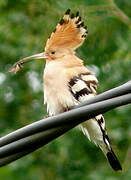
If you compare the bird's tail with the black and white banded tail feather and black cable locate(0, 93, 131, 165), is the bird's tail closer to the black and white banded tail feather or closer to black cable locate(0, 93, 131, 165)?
the black and white banded tail feather

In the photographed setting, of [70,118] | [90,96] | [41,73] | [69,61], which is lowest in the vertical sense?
[70,118]

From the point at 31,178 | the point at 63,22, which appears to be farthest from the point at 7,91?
the point at 63,22

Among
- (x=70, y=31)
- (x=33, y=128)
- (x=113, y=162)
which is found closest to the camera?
(x=33, y=128)

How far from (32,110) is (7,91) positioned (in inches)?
13.7

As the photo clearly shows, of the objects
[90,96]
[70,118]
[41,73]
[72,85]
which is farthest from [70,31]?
[41,73]

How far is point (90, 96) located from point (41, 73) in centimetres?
357

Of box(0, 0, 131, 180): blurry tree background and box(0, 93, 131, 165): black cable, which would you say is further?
box(0, 0, 131, 180): blurry tree background

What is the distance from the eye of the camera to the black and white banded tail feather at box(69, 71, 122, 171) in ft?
13.4

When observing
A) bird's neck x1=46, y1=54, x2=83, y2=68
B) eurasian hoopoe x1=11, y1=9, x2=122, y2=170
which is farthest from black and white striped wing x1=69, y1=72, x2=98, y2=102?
bird's neck x1=46, y1=54, x2=83, y2=68

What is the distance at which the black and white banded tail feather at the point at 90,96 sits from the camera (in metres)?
4.10

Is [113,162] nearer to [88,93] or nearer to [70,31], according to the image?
[88,93]

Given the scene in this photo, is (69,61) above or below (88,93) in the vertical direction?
above

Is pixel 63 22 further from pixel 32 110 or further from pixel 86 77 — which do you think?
pixel 32 110

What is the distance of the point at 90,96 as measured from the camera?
4078mm
